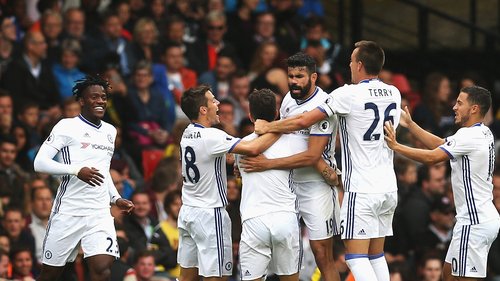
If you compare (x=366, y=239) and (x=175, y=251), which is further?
(x=175, y=251)

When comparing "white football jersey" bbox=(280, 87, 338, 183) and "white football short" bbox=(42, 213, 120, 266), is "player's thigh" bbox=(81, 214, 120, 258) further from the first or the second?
→ "white football jersey" bbox=(280, 87, 338, 183)

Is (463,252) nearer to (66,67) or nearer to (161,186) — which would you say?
(161,186)

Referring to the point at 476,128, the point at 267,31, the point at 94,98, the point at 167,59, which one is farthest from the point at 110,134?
the point at 267,31

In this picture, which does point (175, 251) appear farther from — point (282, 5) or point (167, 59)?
point (282, 5)

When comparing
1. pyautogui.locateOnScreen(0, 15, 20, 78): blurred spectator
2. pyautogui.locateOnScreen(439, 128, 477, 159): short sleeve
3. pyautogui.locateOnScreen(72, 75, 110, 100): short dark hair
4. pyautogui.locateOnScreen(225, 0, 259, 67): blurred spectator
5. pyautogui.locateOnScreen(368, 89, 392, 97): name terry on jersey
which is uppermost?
pyautogui.locateOnScreen(225, 0, 259, 67): blurred spectator

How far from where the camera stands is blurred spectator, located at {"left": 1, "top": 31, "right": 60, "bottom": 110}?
1880 centimetres

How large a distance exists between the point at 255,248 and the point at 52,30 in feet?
22.7

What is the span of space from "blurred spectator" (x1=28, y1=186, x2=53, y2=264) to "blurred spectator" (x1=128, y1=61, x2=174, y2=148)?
242 centimetres

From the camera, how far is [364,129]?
13680 mm

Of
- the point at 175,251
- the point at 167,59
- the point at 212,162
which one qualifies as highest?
the point at 167,59

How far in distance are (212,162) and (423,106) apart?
8.14 metres

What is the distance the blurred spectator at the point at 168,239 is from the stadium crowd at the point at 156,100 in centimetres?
2

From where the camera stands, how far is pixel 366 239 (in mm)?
13672

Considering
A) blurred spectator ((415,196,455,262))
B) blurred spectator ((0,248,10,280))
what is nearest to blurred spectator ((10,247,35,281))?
blurred spectator ((0,248,10,280))
